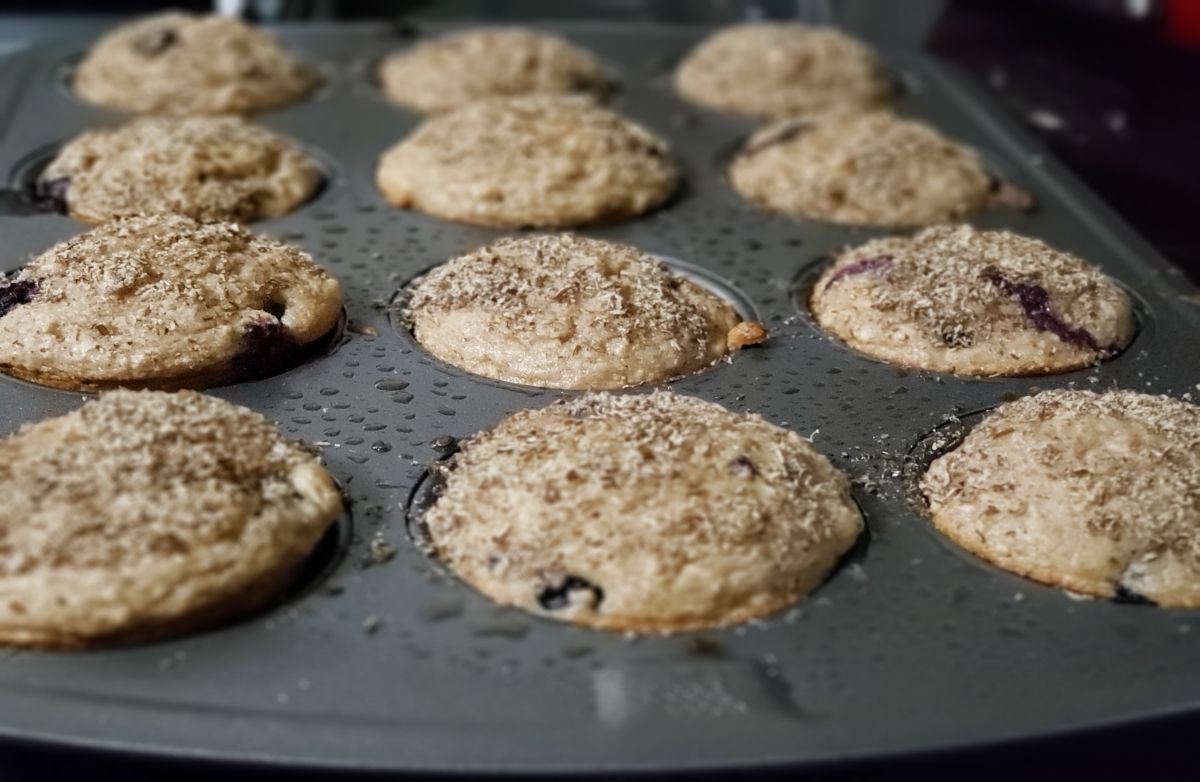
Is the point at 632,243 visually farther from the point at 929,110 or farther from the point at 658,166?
the point at 929,110

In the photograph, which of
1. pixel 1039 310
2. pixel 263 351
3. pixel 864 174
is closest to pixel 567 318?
pixel 263 351

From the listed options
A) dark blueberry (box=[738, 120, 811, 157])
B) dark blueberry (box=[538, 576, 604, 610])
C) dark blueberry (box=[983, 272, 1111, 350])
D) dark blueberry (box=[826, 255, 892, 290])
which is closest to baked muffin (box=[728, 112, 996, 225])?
dark blueberry (box=[738, 120, 811, 157])

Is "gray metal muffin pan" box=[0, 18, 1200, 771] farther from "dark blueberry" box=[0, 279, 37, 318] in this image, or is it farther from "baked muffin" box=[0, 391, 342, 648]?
"dark blueberry" box=[0, 279, 37, 318]

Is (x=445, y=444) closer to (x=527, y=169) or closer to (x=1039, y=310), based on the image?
(x=527, y=169)

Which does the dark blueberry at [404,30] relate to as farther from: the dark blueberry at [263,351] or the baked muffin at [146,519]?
the baked muffin at [146,519]

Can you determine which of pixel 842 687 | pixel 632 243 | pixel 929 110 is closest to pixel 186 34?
pixel 632 243

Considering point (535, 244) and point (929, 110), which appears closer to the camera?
point (535, 244)
